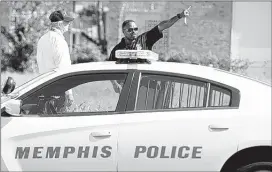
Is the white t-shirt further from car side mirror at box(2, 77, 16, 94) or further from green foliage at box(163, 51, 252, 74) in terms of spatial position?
green foliage at box(163, 51, 252, 74)

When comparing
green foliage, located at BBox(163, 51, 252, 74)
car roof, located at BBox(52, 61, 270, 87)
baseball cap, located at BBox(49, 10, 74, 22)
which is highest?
baseball cap, located at BBox(49, 10, 74, 22)

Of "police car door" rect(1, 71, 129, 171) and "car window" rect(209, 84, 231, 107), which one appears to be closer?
"police car door" rect(1, 71, 129, 171)

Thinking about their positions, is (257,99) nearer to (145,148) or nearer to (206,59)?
(145,148)

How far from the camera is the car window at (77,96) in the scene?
548 cm

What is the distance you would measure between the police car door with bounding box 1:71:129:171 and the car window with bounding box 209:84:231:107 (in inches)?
26.6

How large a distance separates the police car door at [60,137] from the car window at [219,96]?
0.68 m

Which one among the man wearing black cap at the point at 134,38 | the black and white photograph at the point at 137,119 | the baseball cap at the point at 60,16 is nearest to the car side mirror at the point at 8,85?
the black and white photograph at the point at 137,119

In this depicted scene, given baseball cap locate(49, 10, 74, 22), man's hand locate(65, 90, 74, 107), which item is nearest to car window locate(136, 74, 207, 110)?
man's hand locate(65, 90, 74, 107)

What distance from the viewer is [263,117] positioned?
5.19m

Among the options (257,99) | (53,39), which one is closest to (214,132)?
(257,99)

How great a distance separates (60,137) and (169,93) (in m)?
0.90

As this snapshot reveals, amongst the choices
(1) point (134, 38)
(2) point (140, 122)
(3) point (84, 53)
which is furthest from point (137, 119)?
(3) point (84, 53)

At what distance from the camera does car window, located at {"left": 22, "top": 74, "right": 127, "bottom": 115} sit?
5477 mm

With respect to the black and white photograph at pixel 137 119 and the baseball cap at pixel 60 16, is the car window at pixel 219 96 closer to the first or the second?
the black and white photograph at pixel 137 119
